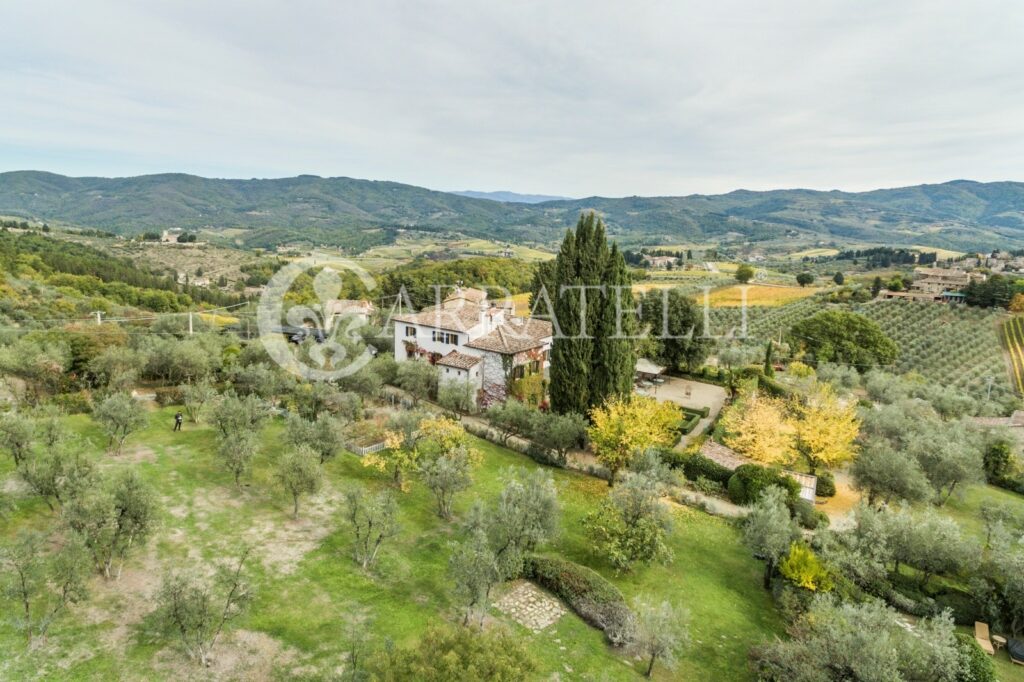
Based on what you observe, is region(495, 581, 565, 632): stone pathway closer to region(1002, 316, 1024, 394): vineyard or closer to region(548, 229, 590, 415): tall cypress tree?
region(548, 229, 590, 415): tall cypress tree

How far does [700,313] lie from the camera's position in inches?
1870

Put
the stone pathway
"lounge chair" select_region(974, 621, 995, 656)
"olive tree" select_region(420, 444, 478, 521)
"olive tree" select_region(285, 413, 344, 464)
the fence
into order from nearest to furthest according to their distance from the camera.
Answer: the stone pathway → "lounge chair" select_region(974, 621, 995, 656) → "olive tree" select_region(420, 444, 478, 521) → "olive tree" select_region(285, 413, 344, 464) → the fence

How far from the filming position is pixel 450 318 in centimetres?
3925

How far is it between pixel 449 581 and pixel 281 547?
5.91 m

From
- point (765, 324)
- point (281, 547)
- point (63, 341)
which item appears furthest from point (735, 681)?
point (765, 324)

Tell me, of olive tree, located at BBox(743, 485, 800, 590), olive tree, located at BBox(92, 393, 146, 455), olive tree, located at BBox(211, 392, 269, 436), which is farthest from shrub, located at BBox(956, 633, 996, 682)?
olive tree, located at BBox(92, 393, 146, 455)

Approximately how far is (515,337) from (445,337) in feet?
17.7

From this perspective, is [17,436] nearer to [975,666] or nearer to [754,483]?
[754,483]

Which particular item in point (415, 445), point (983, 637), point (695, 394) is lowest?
point (983, 637)

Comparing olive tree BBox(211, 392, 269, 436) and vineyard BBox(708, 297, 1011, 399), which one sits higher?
olive tree BBox(211, 392, 269, 436)

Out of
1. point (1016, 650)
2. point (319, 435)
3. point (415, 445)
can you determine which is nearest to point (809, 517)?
point (1016, 650)

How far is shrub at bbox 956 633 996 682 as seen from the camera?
12.7 m

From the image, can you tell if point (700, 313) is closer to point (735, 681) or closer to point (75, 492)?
point (735, 681)

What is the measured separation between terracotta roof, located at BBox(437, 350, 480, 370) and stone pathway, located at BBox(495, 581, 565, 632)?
19.9 metres
